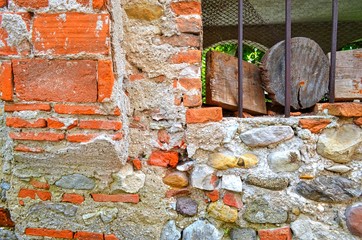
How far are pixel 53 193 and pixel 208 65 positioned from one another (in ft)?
3.34

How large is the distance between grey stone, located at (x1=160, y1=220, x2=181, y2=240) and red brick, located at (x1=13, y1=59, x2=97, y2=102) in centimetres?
71

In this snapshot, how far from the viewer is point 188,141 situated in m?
1.38

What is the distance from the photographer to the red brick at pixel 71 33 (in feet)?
3.83

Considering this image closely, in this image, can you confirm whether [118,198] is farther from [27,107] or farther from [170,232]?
[27,107]

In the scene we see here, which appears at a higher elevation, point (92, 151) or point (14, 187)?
point (92, 151)

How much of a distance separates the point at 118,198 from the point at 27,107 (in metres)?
0.60

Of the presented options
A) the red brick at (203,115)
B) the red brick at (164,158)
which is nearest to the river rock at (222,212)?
the red brick at (164,158)

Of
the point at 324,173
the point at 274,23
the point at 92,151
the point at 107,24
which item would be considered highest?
the point at 274,23

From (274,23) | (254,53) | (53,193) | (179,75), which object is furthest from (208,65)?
(254,53)

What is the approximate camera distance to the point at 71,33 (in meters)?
1.18

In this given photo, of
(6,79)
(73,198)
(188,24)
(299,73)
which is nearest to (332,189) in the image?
(299,73)

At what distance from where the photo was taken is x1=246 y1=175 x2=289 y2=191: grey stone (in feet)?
4.41

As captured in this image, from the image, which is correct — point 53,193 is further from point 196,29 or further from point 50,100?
point 196,29

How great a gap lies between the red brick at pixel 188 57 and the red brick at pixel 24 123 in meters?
0.66
